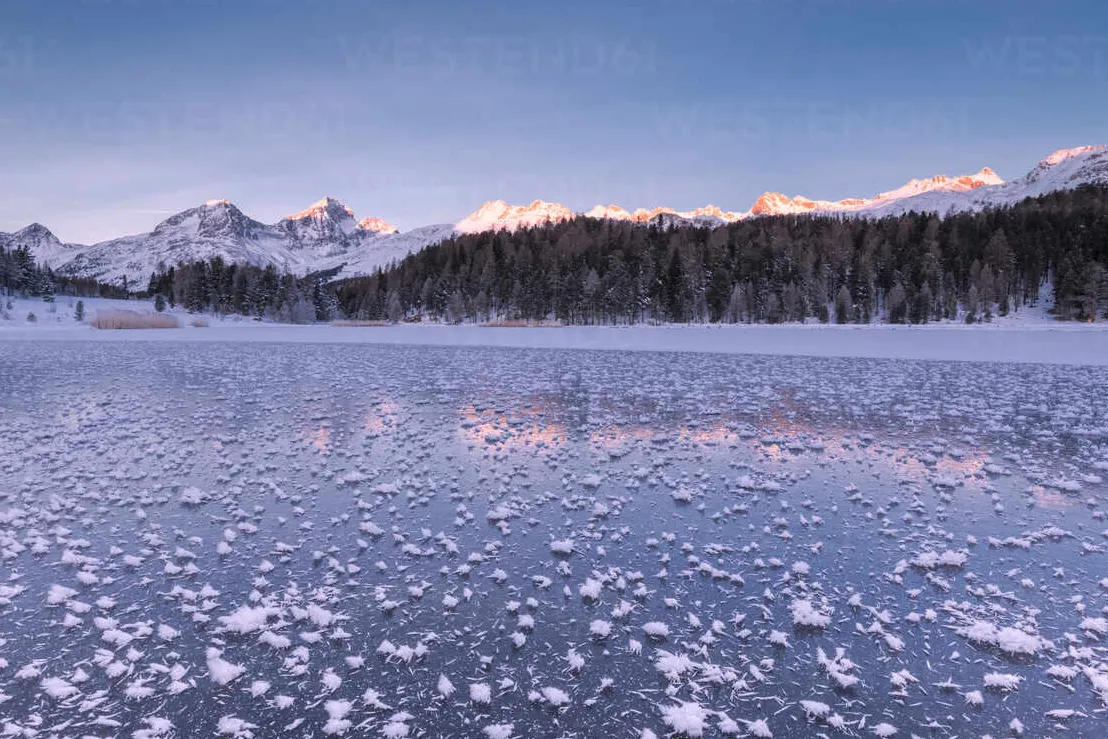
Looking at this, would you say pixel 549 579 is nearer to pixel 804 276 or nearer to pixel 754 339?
pixel 754 339

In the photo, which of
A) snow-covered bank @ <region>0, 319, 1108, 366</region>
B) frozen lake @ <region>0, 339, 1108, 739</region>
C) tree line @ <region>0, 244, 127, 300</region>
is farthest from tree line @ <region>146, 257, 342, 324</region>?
frozen lake @ <region>0, 339, 1108, 739</region>

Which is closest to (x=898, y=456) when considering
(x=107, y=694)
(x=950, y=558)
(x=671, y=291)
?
(x=950, y=558)

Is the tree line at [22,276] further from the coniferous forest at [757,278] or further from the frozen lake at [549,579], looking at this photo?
the frozen lake at [549,579]

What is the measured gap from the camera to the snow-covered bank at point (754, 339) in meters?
37.2

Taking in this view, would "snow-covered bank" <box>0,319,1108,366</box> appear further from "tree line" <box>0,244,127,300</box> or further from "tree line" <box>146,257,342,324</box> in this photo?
"tree line" <box>0,244,127,300</box>

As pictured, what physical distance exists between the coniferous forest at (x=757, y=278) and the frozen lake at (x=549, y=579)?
86.7 metres

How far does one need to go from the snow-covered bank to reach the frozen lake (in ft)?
87.7

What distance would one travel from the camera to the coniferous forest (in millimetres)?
94438

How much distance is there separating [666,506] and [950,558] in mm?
3793

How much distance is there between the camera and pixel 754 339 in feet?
159

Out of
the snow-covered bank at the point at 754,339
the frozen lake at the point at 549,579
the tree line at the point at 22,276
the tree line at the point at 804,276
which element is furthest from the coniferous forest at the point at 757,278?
the frozen lake at the point at 549,579

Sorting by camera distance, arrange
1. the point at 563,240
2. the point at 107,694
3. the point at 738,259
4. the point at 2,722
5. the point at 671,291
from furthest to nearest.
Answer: the point at 563,240
the point at 738,259
the point at 671,291
the point at 107,694
the point at 2,722

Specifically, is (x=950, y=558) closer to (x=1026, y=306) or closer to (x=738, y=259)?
(x=738, y=259)

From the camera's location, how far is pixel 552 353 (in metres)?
42.2
